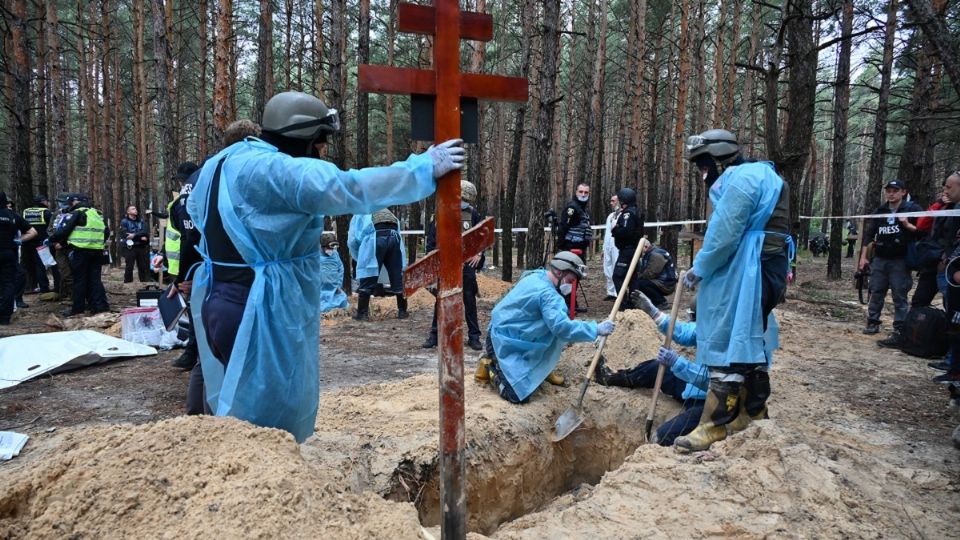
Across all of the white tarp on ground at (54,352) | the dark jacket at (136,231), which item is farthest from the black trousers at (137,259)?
the white tarp on ground at (54,352)

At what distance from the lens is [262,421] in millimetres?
2541

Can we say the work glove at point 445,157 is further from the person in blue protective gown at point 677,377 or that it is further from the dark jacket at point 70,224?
the dark jacket at point 70,224

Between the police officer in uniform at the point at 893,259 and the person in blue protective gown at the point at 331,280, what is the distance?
7768 millimetres

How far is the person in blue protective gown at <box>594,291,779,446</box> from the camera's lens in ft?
13.2

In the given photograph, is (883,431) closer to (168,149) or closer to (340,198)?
(340,198)

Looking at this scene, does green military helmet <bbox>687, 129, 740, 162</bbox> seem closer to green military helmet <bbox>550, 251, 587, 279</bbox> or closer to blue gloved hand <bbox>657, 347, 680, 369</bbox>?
green military helmet <bbox>550, 251, 587, 279</bbox>

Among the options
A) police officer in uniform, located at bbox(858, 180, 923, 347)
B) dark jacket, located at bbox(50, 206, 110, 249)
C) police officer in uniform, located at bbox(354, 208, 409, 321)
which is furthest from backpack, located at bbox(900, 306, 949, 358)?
dark jacket, located at bbox(50, 206, 110, 249)

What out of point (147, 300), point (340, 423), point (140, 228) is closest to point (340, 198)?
point (340, 423)

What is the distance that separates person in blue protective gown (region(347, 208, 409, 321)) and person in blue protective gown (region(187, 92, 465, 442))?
5807 millimetres

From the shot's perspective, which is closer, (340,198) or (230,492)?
(230,492)

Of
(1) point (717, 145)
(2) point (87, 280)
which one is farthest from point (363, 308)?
(1) point (717, 145)

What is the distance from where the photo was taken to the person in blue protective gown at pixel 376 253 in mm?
8516

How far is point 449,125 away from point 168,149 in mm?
10418

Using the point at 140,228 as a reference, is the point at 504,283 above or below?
below
